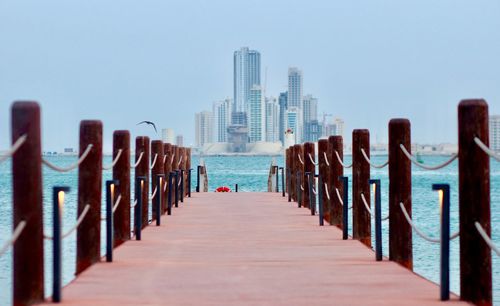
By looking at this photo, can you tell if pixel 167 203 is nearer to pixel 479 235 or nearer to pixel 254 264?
pixel 254 264

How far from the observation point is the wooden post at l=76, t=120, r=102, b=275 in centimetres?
889

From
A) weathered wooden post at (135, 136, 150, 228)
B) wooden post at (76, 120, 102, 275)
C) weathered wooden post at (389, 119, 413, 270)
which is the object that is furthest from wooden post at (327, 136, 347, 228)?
wooden post at (76, 120, 102, 275)

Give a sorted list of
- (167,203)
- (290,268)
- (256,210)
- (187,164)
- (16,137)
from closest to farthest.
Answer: (16,137) → (290,268) → (167,203) → (256,210) → (187,164)

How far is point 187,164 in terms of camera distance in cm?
2656

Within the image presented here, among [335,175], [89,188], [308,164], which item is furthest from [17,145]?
[308,164]

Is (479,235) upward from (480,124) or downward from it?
downward

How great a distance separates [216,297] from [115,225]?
4.80m

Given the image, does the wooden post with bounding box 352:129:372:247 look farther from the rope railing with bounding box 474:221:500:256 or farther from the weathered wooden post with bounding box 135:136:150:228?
the rope railing with bounding box 474:221:500:256

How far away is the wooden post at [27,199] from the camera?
6.37 meters

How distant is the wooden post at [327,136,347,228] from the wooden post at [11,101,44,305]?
8.08m

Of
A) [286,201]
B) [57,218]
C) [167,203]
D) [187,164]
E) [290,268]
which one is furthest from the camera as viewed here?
[187,164]

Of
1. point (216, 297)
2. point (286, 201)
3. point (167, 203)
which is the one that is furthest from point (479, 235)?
point (286, 201)

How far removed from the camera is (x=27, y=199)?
6445 mm

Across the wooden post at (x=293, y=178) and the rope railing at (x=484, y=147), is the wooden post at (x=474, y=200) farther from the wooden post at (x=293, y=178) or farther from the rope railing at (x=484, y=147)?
the wooden post at (x=293, y=178)
